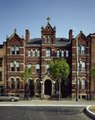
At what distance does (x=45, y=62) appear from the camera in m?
68.1

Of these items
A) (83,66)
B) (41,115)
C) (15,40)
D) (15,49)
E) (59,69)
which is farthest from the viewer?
(15,40)

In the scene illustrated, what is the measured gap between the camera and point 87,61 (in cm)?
6631

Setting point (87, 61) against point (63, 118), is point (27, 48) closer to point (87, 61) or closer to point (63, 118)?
point (87, 61)

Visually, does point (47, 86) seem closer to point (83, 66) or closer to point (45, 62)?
point (45, 62)

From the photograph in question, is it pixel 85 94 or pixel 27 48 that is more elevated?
pixel 27 48

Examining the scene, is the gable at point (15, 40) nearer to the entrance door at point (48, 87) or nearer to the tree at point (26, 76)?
the tree at point (26, 76)

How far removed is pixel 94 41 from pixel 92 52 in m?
2.13

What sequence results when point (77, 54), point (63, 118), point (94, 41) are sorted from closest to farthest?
point (63, 118) < point (77, 54) < point (94, 41)

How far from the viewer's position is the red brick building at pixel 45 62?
66.1 meters

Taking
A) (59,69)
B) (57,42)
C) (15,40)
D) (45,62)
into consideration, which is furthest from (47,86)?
(15,40)

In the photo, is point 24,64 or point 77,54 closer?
point 77,54

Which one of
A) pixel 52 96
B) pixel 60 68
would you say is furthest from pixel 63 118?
pixel 52 96

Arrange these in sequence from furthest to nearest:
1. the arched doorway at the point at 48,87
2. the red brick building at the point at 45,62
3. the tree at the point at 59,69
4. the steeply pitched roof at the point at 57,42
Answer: the steeply pitched roof at the point at 57,42 → the arched doorway at the point at 48,87 → the red brick building at the point at 45,62 → the tree at the point at 59,69

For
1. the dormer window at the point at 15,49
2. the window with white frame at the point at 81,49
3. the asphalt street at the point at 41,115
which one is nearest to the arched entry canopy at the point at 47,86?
the dormer window at the point at 15,49
